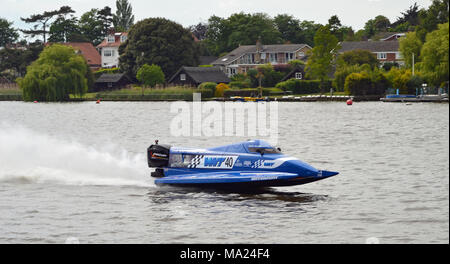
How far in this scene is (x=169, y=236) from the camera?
17.8 metres

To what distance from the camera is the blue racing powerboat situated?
21.9m

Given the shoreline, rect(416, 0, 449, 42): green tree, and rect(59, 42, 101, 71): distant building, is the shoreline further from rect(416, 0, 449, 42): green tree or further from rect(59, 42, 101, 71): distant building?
rect(59, 42, 101, 71): distant building

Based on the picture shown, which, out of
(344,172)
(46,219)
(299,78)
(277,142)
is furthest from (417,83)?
(46,219)

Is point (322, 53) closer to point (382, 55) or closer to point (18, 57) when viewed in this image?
point (382, 55)

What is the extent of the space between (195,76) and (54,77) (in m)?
25.6

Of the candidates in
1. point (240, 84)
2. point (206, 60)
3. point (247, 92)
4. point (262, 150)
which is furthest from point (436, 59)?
point (206, 60)

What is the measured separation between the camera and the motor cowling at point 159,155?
78.4ft

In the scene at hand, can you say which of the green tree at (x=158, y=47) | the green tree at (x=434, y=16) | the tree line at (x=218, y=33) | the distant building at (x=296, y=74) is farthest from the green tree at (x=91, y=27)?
the green tree at (x=434, y=16)

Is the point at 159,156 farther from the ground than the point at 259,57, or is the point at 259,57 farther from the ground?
the point at 259,57

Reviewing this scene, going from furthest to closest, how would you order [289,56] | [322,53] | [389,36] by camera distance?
[389,36] < [289,56] < [322,53]

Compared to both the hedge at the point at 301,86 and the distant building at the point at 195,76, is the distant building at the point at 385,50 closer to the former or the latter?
the hedge at the point at 301,86

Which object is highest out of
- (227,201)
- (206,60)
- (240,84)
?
(206,60)

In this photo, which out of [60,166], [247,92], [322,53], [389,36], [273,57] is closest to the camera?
[60,166]

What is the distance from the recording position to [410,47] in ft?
329
